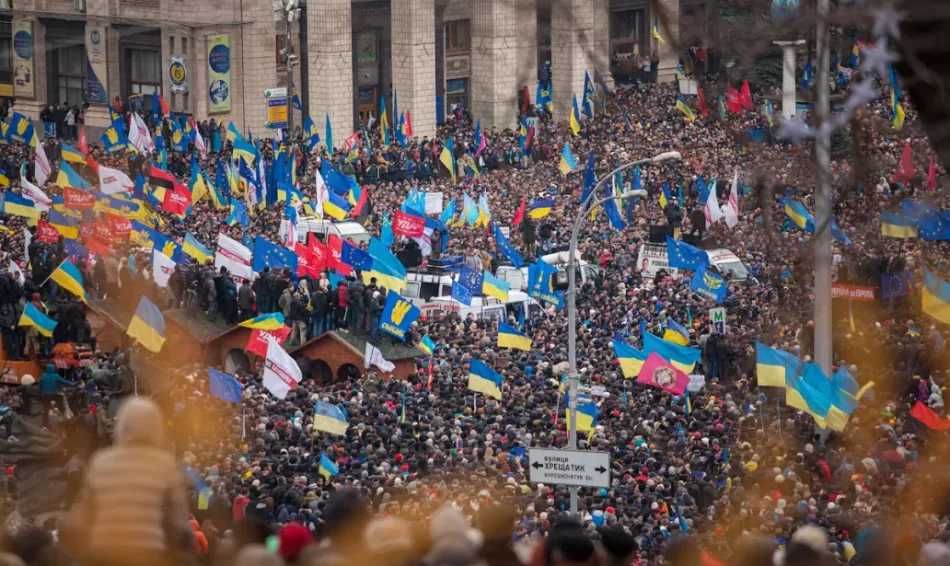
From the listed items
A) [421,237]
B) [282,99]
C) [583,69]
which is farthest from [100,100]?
[421,237]

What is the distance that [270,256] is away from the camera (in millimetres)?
30562

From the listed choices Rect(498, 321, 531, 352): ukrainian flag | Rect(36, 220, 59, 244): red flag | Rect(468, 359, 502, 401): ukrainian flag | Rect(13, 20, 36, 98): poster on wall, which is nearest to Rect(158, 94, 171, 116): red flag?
Rect(13, 20, 36, 98): poster on wall

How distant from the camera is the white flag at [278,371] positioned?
75.8 feet

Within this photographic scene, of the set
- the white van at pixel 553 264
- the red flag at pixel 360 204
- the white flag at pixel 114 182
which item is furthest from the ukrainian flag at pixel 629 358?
the white flag at pixel 114 182

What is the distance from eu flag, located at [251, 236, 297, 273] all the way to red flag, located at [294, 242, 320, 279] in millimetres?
715

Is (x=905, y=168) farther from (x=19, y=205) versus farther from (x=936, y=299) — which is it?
(x=19, y=205)

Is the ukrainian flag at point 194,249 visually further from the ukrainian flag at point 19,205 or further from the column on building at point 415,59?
the column on building at point 415,59

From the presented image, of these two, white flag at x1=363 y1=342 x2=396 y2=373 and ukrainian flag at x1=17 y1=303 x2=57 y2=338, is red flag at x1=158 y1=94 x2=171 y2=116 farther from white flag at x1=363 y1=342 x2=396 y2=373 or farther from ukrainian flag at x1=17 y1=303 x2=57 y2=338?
white flag at x1=363 y1=342 x2=396 y2=373

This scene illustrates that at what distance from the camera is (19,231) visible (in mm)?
37875

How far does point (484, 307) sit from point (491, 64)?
1101 inches

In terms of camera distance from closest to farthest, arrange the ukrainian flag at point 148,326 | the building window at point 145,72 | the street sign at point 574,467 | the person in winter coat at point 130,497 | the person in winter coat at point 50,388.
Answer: the person in winter coat at point 130,497 < the street sign at point 574,467 < the person in winter coat at point 50,388 < the ukrainian flag at point 148,326 < the building window at point 145,72

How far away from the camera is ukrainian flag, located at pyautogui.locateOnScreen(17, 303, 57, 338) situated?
26688mm

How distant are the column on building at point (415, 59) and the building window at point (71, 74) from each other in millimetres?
11516

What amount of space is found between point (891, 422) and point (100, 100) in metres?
39.4
